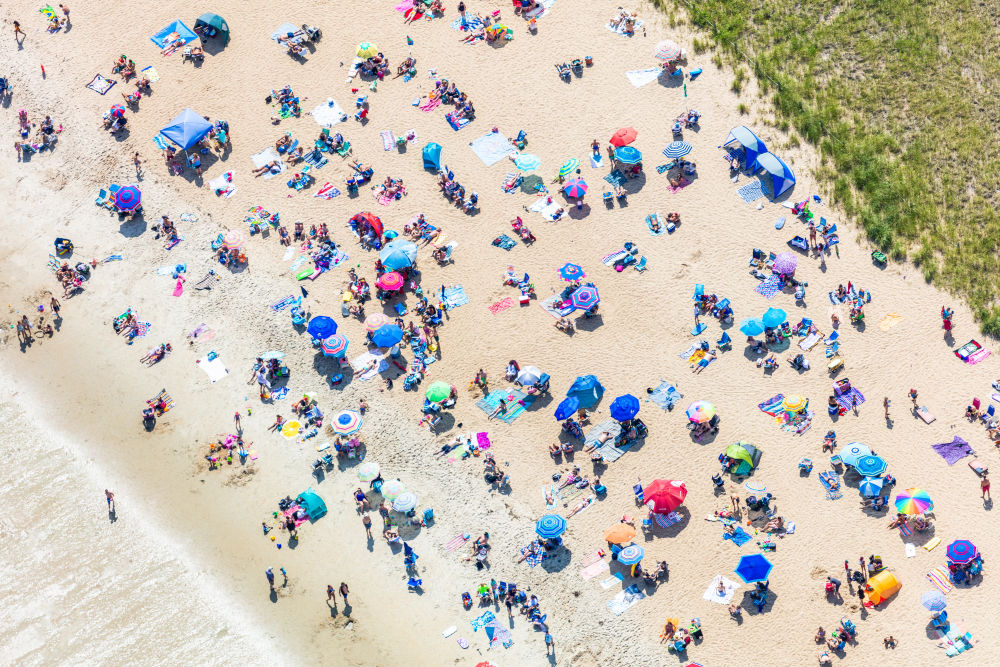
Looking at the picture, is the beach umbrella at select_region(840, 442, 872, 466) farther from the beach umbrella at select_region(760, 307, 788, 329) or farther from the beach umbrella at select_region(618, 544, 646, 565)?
the beach umbrella at select_region(618, 544, 646, 565)

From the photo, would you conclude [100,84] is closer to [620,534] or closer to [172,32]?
[172,32]

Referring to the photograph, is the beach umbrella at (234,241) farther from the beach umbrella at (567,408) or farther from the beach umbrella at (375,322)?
the beach umbrella at (567,408)

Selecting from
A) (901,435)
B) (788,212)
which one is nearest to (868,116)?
(788,212)

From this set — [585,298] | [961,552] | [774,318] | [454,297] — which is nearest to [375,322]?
[454,297]

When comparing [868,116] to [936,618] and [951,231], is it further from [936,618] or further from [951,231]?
[936,618]

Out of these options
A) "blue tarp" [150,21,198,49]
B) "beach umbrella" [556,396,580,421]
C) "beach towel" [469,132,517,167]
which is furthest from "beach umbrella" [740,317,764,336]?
"blue tarp" [150,21,198,49]

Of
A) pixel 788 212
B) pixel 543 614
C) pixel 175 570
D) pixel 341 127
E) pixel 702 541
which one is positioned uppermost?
pixel 788 212

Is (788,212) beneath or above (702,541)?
above
